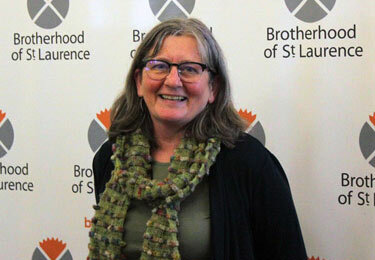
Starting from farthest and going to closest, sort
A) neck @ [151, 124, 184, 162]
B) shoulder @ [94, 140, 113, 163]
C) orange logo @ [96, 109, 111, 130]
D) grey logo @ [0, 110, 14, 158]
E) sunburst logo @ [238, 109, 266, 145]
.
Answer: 1. grey logo @ [0, 110, 14, 158]
2. orange logo @ [96, 109, 111, 130]
3. sunburst logo @ [238, 109, 266, 145]
4. shoulder @ [94, 140, 113, 163]
5. neck @ [151, 124, 184, 162]

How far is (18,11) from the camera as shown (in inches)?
66.0

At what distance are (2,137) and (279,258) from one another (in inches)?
49.4

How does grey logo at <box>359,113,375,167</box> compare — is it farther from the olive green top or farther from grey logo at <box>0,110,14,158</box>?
grey logo at <box>0,110,14,158</box>

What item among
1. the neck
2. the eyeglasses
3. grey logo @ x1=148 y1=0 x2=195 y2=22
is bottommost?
the neck

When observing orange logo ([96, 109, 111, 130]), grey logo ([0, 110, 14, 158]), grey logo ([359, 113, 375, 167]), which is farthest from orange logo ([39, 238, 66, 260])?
grey logo ([359, 113, 375, 167])

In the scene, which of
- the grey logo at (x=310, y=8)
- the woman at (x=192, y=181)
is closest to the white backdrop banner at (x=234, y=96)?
the grey logo at (x=310, y=8)

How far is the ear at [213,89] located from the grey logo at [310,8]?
0.47 meters

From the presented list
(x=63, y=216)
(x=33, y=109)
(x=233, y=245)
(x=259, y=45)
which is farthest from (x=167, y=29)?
(x=63, y=216)

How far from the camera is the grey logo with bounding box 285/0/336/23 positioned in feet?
4.50

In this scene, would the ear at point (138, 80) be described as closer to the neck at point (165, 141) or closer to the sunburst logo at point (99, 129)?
the neck at point (165, 141)

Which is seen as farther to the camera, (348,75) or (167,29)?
(348,75)

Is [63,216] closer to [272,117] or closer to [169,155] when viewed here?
[169,155]

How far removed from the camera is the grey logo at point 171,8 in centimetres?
150

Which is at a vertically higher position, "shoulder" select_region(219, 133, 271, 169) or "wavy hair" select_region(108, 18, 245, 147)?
"wavy hair" select_region(108, 18, 245, 147)
